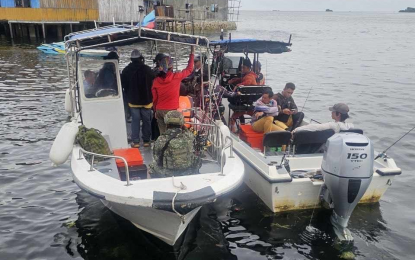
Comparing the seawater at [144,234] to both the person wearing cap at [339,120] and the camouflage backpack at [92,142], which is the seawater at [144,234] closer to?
the camouflage backpack at [92,142]

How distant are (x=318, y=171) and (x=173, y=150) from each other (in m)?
2.95

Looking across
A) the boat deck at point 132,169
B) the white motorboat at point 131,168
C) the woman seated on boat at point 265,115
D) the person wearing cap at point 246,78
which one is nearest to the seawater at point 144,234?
the white motorboat at point 131,168

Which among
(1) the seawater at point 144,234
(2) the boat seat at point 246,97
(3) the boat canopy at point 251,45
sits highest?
(3) the boat canopy at point 251,45

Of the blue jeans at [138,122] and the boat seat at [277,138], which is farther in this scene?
the blue jeans at [138,122]

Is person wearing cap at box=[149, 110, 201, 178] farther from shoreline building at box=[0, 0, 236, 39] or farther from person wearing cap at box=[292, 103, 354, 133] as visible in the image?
shoreline building at box=[0, 0, 236, 39]

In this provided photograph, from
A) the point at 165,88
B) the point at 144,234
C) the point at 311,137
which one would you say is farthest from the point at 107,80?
the point at 311,137

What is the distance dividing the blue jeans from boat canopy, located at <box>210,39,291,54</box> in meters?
2.94

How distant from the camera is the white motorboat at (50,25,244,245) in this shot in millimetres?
5113

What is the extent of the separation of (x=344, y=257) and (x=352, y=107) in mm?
11872

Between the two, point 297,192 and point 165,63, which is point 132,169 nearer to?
point 165,63

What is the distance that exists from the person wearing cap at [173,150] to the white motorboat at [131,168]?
0.80ft

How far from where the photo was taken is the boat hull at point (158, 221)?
5328mm

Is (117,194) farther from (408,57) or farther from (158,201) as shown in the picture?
(408,57)

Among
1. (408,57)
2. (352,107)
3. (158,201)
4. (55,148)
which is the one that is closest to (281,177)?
(158,201)
